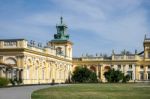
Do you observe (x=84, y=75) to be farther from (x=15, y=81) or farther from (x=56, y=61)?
(x=15, y=81)

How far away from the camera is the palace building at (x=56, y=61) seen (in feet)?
219

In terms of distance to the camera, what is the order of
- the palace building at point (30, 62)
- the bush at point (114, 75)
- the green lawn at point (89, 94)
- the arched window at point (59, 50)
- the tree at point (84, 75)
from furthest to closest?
the arched window at point (59, 50) → the bush at point (114, 75) → the tree at point (84, 75) → the palace building at point (30, 62) → the green lawn at point (89, 94)

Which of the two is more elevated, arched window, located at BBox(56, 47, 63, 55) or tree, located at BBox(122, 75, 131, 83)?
arched window, located at BBox(56, 47, 63, 55)

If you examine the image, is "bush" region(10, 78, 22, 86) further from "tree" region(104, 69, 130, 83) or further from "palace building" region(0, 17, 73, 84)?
"tree" region(104, 69, 130, 83)

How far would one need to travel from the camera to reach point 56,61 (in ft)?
297

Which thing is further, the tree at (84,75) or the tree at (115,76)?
the tree at (115,76)

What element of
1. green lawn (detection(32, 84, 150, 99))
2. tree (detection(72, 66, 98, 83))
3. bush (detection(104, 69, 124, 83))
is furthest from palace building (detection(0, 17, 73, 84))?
green lawn (detection(32, 84, 150, 99))

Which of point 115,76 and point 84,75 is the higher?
point 84,75

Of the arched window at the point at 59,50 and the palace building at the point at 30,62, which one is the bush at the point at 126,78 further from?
the arched window at the point at 59,50

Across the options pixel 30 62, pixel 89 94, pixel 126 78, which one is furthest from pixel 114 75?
pixel 89 94

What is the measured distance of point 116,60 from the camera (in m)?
107

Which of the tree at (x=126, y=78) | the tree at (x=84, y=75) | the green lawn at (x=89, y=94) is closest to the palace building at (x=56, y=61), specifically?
the tree at (x=84, y=75)

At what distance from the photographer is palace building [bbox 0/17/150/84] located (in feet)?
219

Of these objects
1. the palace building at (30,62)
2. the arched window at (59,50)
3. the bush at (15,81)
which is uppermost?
the arched window at (59,50)
